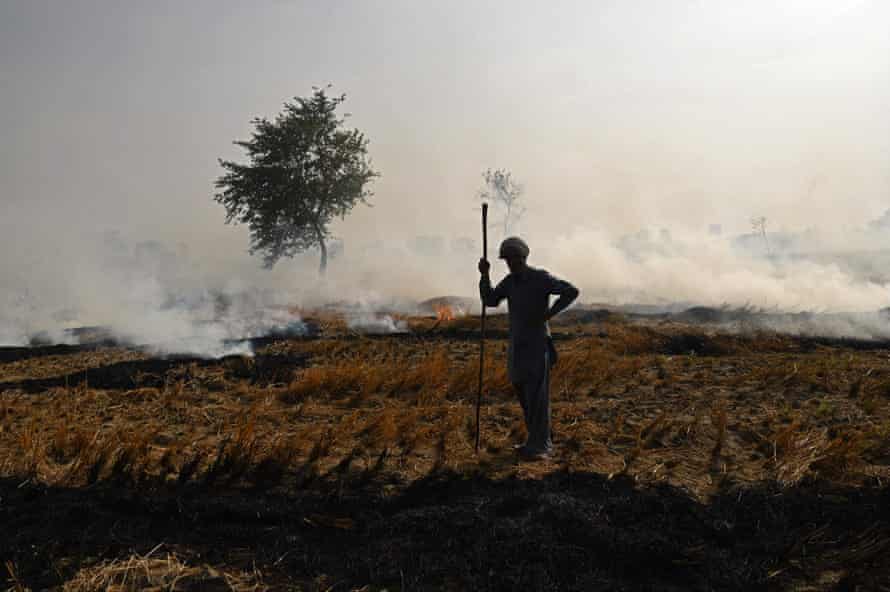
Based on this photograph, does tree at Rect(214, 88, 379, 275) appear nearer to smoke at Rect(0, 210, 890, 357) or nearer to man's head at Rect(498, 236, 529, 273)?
smoke at Rect(0, 210, 890, 357)

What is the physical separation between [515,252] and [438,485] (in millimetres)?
2130

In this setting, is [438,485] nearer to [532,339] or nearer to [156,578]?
[532,339]

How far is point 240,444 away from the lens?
4895 millimetres

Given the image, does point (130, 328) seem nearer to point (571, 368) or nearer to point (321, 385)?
point (321, 385)

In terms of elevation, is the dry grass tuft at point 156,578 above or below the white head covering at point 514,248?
below

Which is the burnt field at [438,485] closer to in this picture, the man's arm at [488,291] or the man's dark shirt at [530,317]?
the man's dark shirt at [530,317]

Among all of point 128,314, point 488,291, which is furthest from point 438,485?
point 128,314

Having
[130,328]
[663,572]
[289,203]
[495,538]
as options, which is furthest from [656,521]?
[289,203]

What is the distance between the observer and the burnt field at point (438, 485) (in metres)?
3.16

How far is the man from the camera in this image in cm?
506

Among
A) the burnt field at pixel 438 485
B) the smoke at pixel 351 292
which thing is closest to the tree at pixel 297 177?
the smoke at pixel 351 292

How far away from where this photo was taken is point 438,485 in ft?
14.3

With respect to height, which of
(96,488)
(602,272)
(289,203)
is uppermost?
(289,203)

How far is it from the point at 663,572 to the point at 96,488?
401 centimetres
